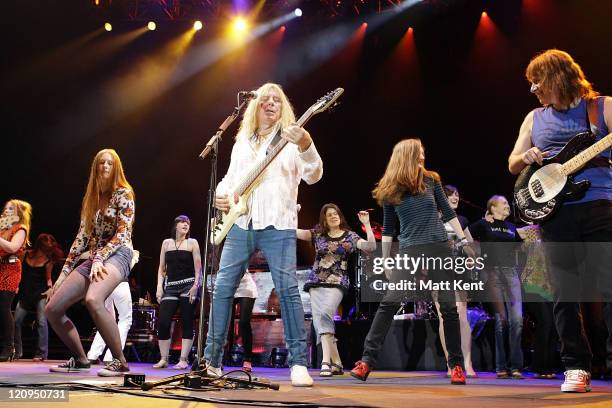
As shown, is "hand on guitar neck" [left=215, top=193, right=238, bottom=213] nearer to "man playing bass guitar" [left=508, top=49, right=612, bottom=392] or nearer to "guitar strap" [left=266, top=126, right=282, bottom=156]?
"guitar strap" [left=266, top=126, right=282, bottom=156]

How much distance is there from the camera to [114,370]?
17.4ft

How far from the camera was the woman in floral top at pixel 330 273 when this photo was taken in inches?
278

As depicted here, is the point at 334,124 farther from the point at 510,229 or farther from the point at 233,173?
the point at 233,173

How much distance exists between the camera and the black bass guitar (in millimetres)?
3766

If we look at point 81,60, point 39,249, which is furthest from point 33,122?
point 39,249

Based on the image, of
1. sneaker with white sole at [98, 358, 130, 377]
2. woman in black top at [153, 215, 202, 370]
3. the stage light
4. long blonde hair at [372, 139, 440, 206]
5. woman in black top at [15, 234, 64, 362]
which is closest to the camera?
sneaker with white sole at [98, 358, 130, 377]

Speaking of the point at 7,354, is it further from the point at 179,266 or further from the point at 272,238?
the point at 272,238

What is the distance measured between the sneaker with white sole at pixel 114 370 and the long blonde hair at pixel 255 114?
7.30 feet

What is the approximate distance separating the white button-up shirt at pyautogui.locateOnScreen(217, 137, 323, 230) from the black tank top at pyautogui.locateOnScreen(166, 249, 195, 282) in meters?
3.69

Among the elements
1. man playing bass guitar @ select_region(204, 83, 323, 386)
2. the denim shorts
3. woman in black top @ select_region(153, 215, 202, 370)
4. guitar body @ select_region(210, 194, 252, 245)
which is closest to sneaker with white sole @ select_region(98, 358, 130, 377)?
the denim shorts

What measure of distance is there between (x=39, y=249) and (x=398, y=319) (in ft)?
18.6

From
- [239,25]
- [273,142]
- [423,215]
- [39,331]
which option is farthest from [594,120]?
[239,25]

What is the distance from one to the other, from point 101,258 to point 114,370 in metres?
0.99

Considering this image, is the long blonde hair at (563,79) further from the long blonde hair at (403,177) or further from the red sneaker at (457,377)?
the red sneaker at (457,377)
